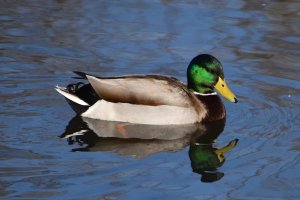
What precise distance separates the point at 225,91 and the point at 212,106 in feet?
0.72

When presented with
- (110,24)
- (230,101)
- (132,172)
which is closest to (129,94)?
(230,101)

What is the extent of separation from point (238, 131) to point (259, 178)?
156cm

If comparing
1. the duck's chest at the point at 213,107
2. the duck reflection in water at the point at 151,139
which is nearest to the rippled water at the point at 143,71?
the duck reflection in water at the point at 151,139

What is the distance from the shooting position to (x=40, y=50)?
12148mm

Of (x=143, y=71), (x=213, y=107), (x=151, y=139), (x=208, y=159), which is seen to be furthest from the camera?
(x=143, y=71)

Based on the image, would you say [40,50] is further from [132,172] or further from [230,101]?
[132,172]

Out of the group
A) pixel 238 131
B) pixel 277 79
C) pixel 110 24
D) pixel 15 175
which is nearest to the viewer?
pixel 15 175

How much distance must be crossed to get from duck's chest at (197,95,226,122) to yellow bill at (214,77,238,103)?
0.12 m

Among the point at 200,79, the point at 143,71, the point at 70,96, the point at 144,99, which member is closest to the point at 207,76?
the point at 200,79

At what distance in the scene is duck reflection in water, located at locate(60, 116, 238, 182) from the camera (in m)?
9.00

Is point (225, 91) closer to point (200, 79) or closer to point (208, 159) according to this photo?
point (200, 79)

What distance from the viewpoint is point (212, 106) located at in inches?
410

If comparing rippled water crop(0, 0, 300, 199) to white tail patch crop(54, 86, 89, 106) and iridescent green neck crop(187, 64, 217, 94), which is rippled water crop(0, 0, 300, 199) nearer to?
white tail patch crop(54, 86, 89, 106)

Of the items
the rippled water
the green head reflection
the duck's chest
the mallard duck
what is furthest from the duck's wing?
the green head reflection
